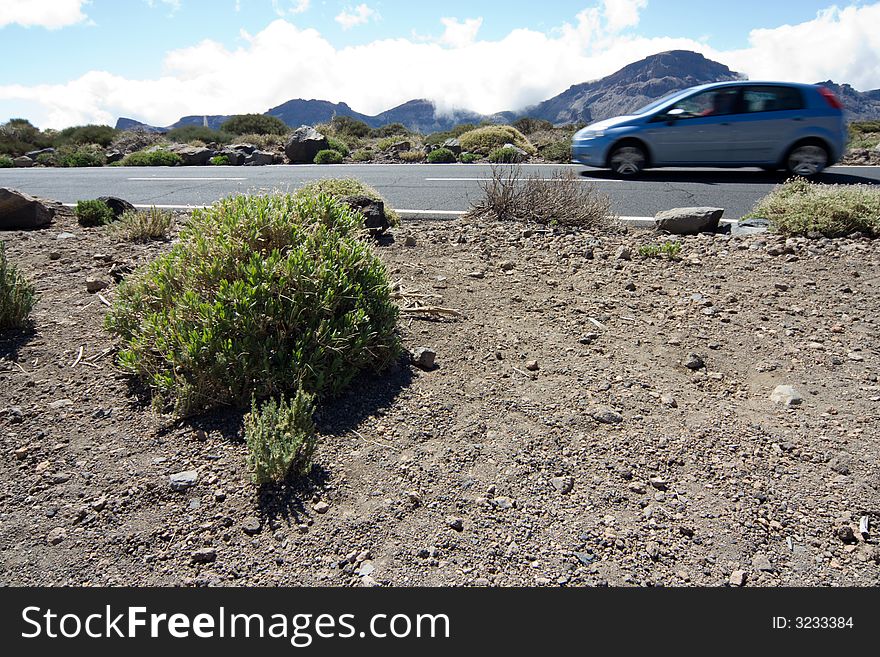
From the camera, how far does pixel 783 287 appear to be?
14.9 ft

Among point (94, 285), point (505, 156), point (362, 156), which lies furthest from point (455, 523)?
point (362, 156)

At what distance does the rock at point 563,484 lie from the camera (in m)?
2.54

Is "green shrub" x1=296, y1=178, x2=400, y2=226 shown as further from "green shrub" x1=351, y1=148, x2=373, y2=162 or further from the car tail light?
"green shrub" x1=351, y1=148, x2=373, y2=162

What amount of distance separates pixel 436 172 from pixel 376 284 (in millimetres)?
9680

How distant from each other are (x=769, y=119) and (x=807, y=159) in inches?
38.0

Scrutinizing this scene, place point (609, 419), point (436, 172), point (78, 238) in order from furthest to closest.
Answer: point (436, 172)
point (78, 238)
point (609, 419)

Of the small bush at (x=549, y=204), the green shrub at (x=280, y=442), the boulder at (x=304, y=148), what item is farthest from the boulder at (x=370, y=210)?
the boulder at (x=304, y=148)

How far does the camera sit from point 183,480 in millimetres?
2584

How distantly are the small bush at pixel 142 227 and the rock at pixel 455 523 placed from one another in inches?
183

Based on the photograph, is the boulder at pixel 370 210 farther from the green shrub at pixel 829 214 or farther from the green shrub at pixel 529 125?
the green shrub at pixel 529 125

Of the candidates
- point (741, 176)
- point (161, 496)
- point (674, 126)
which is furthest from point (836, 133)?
point (161, 496)

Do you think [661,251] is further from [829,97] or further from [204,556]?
[829,97]

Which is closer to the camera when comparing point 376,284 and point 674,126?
point 376,284

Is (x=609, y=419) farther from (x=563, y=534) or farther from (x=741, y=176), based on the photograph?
(x=741, y=176)
